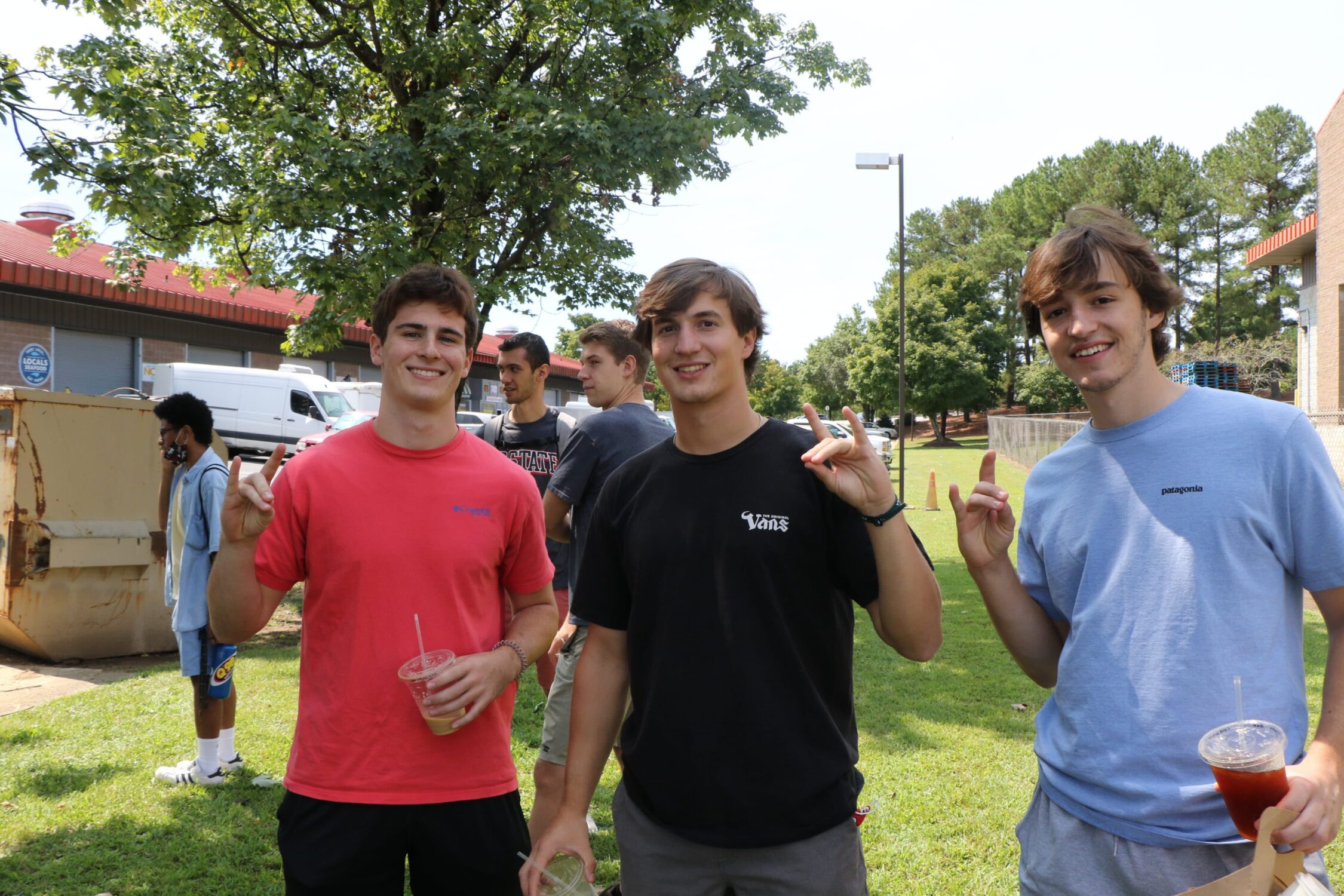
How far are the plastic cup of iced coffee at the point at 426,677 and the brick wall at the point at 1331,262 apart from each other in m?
28.3

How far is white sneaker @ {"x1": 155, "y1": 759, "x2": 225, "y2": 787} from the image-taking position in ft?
16.9

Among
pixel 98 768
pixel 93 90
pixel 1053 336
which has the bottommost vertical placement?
pixel 98 768

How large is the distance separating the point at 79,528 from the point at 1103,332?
320 inches

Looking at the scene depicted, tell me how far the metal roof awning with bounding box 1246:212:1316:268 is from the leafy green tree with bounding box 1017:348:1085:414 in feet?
72.0

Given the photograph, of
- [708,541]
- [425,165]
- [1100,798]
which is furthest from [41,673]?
[1100,798]

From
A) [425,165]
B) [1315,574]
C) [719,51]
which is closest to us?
[1315,574]

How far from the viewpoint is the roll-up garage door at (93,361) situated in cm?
2105

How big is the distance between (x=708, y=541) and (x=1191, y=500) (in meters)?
1.03

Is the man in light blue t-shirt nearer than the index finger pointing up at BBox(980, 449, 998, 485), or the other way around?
the man in light blue t-shirt

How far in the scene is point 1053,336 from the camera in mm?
2227

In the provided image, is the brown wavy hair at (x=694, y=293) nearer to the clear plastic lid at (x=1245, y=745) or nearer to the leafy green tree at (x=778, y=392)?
the clear plastic lid at (x=1245, y=745)

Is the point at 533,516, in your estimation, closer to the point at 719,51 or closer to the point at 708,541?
the point at 708,541

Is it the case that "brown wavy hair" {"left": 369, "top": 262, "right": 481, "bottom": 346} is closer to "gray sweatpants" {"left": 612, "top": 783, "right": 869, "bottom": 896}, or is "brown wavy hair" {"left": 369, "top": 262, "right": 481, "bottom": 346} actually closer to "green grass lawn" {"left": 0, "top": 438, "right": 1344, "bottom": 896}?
"gray sweatpants" {"left": 612, "top": 783, "right": 869, "bottom": 896}

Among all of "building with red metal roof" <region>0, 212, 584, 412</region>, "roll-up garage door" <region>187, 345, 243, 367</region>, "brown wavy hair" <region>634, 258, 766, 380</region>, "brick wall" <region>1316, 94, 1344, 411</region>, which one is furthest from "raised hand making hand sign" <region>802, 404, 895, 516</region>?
"brick wall" <region>1316, 94, 1344, 411</region>
